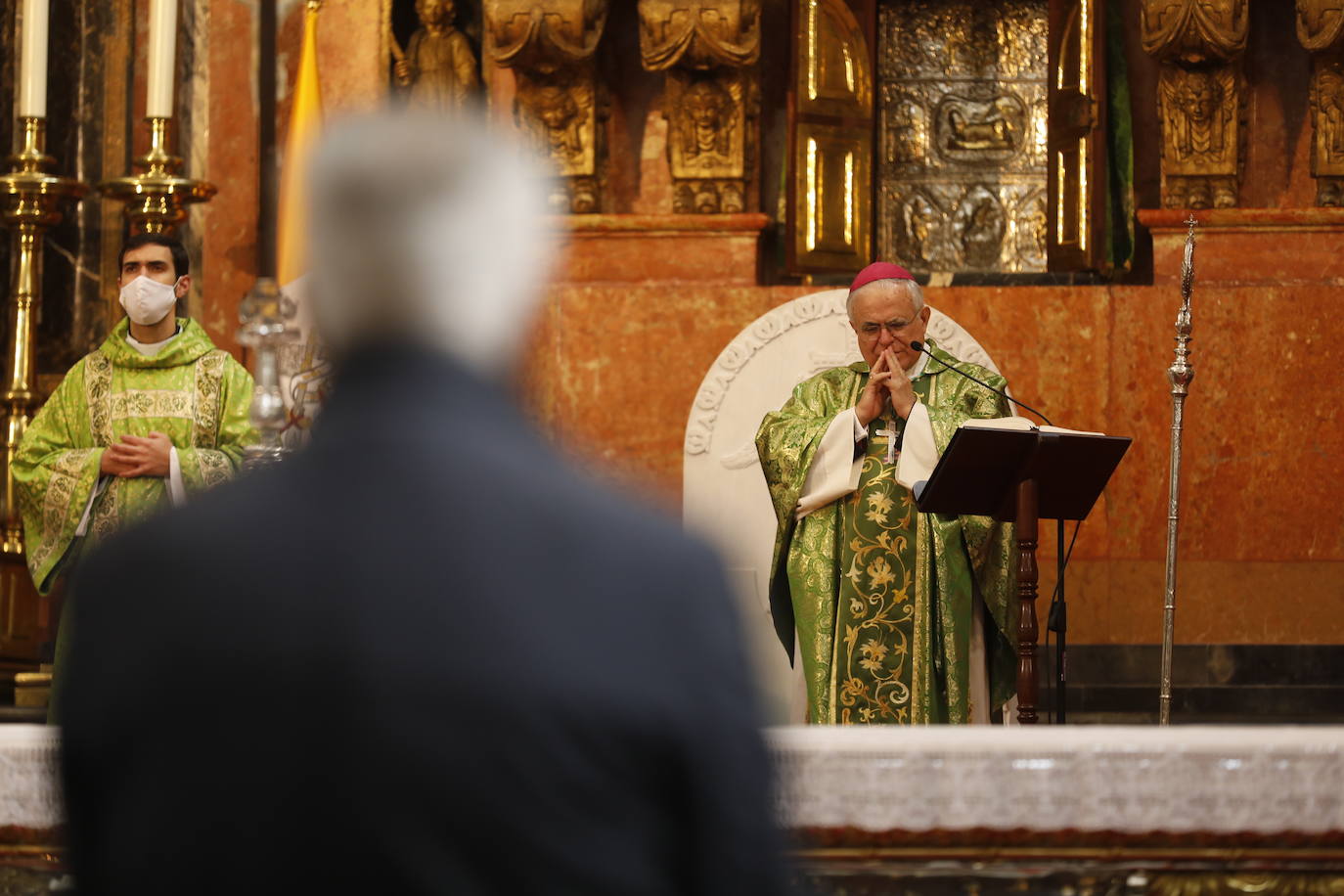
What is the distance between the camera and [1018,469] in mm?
4988

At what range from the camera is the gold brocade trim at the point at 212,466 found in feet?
18.9

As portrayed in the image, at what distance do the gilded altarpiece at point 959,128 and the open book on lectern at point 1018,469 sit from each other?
12.7 ft

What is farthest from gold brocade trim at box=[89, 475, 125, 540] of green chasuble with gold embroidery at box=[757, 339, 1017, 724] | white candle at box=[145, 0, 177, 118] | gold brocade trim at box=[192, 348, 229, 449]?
green chasuble with gold embroidery at box=[757, 339, 1017, 724]

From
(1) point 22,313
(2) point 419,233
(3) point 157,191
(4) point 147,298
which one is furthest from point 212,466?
(2) point 419,233

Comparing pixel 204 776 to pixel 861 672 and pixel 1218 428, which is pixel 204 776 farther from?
pixel 1218 428

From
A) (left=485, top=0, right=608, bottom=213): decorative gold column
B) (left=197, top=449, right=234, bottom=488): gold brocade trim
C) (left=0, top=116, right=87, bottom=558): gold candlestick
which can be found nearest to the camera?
(left=197, top=449, right=234, bottom=488): gold brocade trim

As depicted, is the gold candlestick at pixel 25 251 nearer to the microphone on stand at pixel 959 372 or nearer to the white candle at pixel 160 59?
the white candle at pixel 160 59

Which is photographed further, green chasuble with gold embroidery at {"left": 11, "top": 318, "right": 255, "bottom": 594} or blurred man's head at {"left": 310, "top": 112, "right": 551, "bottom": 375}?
green chasuble with gold embroidery at {"left": 11, "top": 318, "right": 255, "bottom": 594}

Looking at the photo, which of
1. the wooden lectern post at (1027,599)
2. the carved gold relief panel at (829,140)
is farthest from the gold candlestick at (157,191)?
the wooden lectern post at (1027,599)

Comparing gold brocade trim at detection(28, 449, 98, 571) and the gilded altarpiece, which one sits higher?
the gilded altarpiece

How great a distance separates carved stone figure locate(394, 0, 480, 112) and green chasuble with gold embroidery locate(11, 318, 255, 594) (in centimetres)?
256

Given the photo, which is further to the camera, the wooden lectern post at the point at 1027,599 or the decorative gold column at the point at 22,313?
the decorative gold column at the point at 22,313

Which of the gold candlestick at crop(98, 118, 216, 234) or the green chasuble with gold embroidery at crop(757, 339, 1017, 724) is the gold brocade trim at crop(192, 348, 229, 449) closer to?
the gold candlestick at crop(98, 118, 216, 234)

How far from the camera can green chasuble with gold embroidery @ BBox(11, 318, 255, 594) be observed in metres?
5.96
